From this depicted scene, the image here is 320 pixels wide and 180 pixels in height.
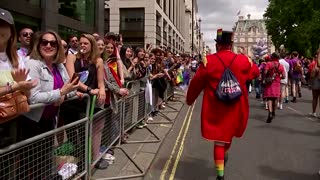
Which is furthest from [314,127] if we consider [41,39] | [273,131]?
[41,39]

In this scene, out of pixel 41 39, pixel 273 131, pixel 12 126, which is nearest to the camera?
pixel 12 126

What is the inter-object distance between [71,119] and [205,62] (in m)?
1.75

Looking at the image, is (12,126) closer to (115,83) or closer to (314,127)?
(115,83)

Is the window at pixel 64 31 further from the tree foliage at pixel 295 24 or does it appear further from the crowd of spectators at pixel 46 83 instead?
the tree foliage at pixel 295 24

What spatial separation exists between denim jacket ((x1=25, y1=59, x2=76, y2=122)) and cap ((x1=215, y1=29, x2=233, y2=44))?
2.04 metres

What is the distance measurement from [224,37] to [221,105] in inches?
33.7

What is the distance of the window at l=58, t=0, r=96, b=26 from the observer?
1883 cm

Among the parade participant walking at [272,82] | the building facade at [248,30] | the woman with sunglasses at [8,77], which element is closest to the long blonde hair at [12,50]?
the woman with sunglasses at [8,77]

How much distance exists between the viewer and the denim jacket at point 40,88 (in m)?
3.89

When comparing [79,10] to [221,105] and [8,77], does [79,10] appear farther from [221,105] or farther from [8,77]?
[8,77]

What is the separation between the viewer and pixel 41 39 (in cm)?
441

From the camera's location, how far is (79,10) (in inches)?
830

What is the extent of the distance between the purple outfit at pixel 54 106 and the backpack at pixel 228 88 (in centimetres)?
190

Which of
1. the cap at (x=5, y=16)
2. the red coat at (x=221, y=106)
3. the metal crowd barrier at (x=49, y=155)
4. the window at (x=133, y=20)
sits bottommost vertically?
A: the metal crowd barrier at (x=49, y=155)
